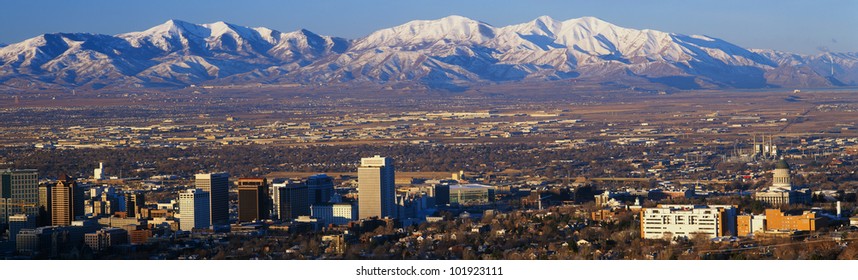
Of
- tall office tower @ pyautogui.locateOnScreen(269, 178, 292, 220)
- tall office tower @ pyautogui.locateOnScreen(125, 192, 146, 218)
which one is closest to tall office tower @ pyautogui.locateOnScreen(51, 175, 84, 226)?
tall office tower @ pyautogui.locateOnScreen(125, 192, 146, 218)

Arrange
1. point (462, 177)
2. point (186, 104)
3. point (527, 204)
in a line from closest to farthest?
point (527, 204), point (462, 177), point (186, 104)

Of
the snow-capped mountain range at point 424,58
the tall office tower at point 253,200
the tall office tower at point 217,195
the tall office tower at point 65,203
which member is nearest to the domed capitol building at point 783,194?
the tall office tower at point 253,200

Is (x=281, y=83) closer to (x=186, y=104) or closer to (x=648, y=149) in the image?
(x=186, y=104)

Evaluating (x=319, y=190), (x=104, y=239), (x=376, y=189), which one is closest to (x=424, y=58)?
(x=319, y=190)

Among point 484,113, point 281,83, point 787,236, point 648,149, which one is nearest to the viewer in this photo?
point 787,236

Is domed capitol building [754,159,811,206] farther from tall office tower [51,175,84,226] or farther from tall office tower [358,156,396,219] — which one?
tall office tower [51,175,84,226]

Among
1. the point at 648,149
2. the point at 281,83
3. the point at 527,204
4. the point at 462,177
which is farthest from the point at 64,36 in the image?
the point at 527,204

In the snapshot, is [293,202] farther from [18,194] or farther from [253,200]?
[18,194]

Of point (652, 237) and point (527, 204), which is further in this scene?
point (527, 204)
